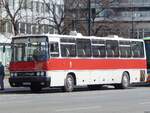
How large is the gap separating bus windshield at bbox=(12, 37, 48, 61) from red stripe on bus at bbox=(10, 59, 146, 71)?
335mm

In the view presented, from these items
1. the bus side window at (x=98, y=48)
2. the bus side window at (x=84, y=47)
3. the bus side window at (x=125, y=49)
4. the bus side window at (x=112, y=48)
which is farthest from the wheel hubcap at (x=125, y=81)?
the bus side window at (x=84, y=47)

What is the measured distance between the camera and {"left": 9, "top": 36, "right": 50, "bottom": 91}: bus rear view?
104 feet

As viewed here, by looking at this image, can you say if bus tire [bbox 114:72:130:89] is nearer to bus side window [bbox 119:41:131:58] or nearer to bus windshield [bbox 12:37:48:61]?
bus side window [bbox 119:41:131:58]

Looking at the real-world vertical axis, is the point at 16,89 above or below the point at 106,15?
below

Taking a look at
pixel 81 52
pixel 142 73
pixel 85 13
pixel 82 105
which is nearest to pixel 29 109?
pixel 82 105

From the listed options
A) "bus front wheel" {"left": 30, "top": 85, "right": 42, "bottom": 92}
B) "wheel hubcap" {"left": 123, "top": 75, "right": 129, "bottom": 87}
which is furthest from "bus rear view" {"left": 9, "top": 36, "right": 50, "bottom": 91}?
"wheel hubcap" {"left": 123, "top": 75, "right": 129, "bottom": 87}

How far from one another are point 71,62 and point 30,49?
2522 millimetres

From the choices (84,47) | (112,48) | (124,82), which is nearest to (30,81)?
(84,47)

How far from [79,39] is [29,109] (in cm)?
1445

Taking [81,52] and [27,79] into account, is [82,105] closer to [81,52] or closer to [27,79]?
[27,79]

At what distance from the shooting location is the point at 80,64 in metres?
34.2

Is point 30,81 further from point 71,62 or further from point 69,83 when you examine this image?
point 71,62

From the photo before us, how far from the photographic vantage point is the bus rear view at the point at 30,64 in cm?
3164

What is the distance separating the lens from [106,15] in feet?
213
